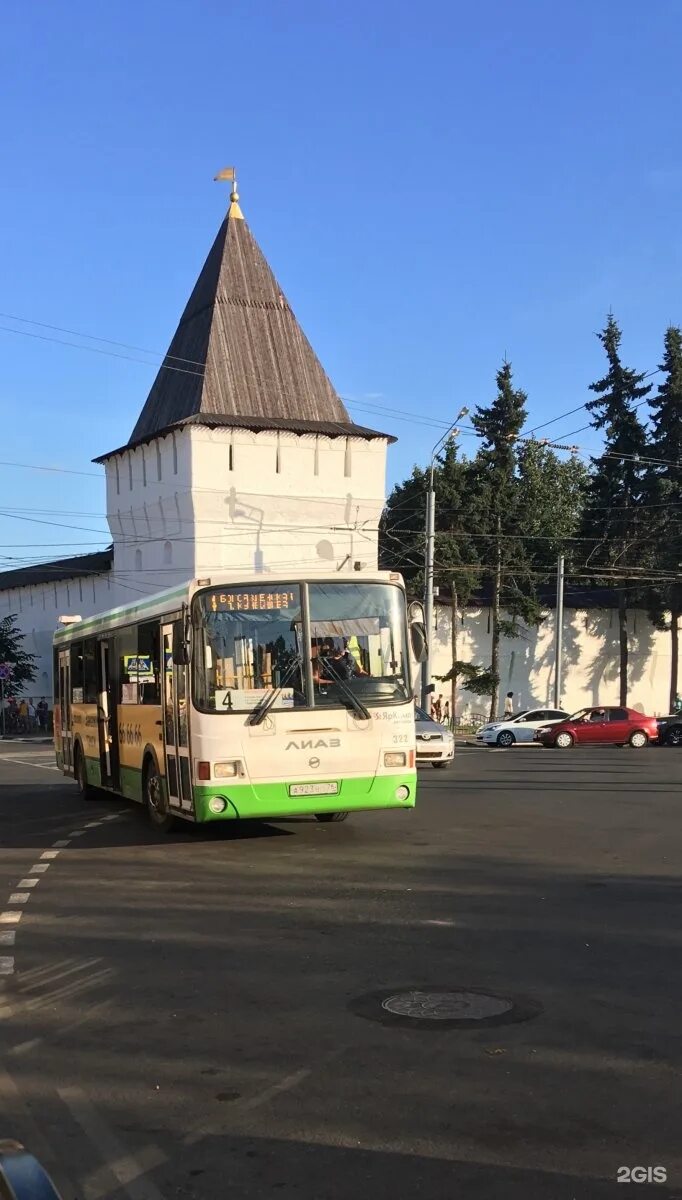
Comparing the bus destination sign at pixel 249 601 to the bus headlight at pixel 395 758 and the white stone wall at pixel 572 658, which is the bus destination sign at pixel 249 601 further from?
the white stone wall at pixel 572 658

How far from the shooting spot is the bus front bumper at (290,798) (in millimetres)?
12523

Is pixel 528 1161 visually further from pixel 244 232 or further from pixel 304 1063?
pixel 244 232

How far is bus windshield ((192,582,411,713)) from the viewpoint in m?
12.8

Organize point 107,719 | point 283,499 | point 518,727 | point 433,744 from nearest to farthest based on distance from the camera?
point 107,719 < point 433,744 < point 518,727 < point 283,499

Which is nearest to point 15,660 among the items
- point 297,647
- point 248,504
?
point 248,504

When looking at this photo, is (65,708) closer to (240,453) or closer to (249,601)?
(249,601)

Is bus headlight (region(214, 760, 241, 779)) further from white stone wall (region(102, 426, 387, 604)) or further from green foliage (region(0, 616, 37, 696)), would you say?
green foliage (region(0, 616, 37, 696))

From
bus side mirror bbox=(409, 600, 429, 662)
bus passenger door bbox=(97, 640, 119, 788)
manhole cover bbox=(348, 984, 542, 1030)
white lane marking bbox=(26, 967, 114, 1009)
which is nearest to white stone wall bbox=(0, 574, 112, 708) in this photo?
bus passenger door bbox=(97, 640, 119, 788)

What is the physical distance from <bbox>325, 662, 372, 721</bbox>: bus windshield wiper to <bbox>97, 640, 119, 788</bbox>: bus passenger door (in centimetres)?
521

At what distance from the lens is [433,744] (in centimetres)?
2758

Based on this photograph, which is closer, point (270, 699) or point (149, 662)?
point (270, 699)

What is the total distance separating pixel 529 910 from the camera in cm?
934

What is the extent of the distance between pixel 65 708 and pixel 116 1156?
1706 centimetres

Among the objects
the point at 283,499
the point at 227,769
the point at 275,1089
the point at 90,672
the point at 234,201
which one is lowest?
the point at 275,1089
